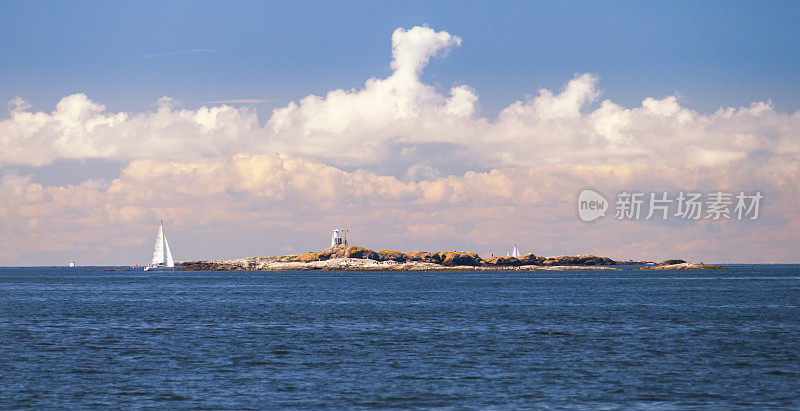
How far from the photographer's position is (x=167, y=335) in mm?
63031

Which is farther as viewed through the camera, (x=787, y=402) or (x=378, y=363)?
(x=378, y=363)

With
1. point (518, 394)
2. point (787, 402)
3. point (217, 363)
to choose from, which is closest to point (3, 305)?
point (217, 363)

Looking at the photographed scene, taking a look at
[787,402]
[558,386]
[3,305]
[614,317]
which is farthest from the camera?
[3,305]

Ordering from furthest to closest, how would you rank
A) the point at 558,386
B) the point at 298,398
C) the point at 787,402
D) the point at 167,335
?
the point at 167,335 < the point at 558,386 < the point at 298,398 < the point at 787,402

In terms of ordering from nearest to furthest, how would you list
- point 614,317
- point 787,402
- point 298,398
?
point 787,402
point 298,398
point 614,317

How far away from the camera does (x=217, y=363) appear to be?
4641cm

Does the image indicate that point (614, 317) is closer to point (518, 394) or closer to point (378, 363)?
point (378, 363)

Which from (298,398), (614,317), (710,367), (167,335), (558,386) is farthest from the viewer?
(614,317)

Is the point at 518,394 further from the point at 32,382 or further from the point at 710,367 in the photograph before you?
the point at 32,382

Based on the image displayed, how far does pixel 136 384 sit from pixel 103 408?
5687 millimetres

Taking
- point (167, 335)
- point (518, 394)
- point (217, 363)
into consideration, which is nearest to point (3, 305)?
point (167, 335)

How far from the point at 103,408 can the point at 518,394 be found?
65.6 ft

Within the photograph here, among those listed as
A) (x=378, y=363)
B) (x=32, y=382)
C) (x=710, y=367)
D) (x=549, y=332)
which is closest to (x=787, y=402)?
(x=710, y=367)

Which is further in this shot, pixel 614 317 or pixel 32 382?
pixel 614 317
